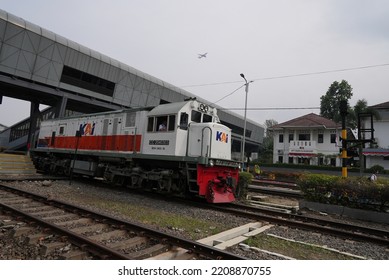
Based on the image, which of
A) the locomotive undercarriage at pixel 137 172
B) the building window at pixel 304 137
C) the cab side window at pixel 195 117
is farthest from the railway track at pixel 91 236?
the building window at pixel 304 137

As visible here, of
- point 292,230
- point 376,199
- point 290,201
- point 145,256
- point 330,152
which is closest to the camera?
point 145,256

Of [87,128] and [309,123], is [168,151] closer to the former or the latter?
[87,128]

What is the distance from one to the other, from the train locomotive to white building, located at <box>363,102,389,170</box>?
2712 cm

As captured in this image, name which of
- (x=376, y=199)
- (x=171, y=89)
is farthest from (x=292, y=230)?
(x=171, y=89)

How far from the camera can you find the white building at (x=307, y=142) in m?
38.3

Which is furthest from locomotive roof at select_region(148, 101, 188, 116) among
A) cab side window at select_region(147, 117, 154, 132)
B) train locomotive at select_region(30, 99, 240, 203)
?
cab side window at select_region(147, 117, 154, 132)

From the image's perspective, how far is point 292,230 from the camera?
23.2 feet

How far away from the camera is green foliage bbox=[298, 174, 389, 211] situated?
28.4ft

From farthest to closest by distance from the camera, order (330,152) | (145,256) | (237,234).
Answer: (330,152) → (237,234) → (145,256)

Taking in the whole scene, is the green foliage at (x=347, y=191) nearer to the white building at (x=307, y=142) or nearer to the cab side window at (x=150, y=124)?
the cab side window at (x=150, y=124)

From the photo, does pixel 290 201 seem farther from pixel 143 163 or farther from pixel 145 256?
pixel 145 256

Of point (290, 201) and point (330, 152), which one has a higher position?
point (330, 152)

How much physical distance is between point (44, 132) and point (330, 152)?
35.4 meters

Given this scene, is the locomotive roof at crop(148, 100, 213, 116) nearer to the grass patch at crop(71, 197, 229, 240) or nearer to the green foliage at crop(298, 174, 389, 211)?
the grass patch at crop(71, 197, 229, 240)
